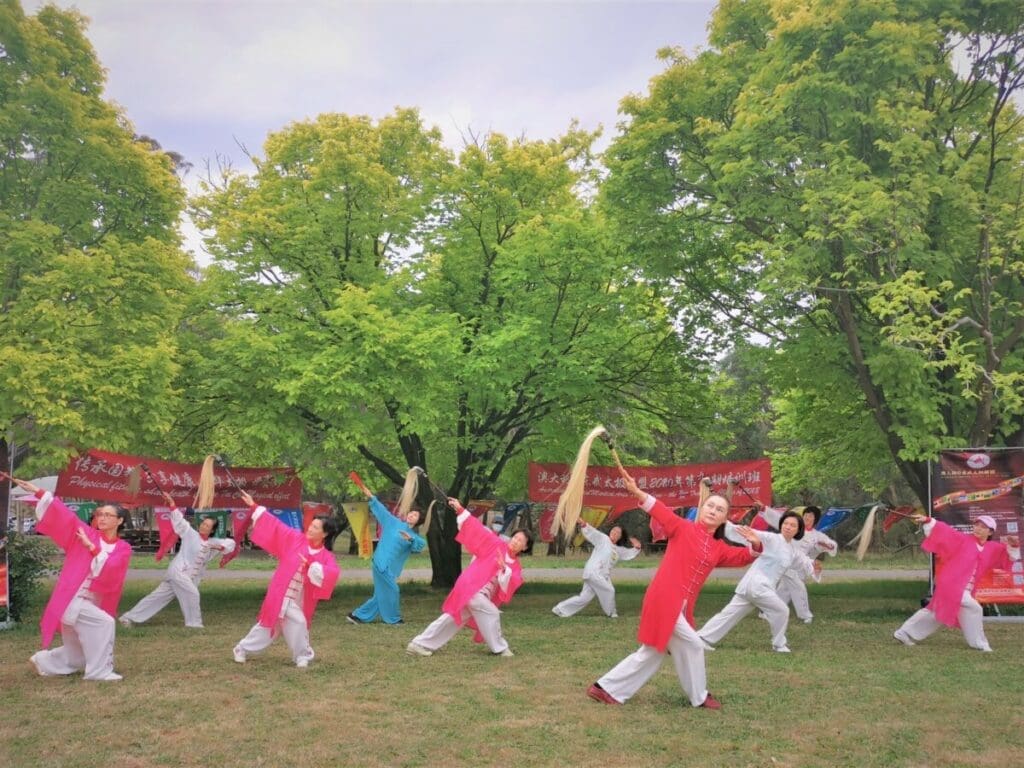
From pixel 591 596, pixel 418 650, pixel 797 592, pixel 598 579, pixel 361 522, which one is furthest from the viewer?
pixel 361 522

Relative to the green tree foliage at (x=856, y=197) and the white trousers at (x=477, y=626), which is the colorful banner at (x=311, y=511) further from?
the green tree foliage at (x=856, y=197)

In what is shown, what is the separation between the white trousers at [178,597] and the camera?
11.4 meters

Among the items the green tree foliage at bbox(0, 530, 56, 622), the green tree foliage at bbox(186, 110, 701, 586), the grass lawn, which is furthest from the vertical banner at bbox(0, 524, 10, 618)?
the green tree foliage at bbox(186, 110, 701, 586)

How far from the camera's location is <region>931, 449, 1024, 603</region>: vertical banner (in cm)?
1138

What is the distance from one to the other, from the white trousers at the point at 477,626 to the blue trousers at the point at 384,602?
2930 mm

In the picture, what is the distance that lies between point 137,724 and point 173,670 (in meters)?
2.22

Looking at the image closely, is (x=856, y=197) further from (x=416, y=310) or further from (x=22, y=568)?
(x=22, y=568)

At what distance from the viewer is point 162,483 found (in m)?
13.2

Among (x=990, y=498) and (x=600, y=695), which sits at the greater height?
(x=990, y=498)

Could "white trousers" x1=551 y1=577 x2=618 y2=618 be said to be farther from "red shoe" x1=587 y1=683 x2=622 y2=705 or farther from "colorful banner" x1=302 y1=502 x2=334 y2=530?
"red shoe" x1=587 y1=683 x2=622 y2=705

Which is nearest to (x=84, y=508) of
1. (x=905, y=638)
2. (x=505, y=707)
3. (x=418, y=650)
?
(x=418, y=650)

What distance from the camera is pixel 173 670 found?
316 inches

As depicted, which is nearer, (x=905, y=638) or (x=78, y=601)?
(x=78, y=601)

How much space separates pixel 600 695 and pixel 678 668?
66 cm
